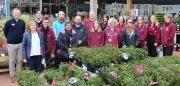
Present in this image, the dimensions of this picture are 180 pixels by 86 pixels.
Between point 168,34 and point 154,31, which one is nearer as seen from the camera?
point 168,34

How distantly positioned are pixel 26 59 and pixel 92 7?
816 centimetres

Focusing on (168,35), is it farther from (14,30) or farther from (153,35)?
(14,30)

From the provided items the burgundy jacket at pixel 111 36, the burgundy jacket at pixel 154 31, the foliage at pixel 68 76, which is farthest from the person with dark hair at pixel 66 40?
the foliage at pixel 68 76

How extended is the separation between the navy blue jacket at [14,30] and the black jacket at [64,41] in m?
0.85

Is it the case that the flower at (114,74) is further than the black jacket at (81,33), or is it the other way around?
the black jacket at (81,33)

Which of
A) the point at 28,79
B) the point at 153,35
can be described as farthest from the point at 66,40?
the point at 28,79

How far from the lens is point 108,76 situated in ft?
19.2

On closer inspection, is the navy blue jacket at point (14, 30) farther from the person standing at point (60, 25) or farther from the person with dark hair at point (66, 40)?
the person standing at point (60, 25)

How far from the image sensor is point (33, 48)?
805 centimetres

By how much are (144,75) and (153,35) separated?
14.9ft

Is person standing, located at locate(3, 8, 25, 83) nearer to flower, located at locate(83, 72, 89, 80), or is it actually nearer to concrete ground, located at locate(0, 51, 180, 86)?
concrete ground, located at locate(0, 51, 180, 86)

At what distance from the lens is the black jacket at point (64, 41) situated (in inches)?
335

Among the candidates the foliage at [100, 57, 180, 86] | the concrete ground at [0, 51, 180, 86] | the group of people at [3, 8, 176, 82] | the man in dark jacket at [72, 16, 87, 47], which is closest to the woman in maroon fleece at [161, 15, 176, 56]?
the group of people at [3, 8, 176, 82]

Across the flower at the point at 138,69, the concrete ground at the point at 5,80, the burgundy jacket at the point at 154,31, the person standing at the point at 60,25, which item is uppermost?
the person standing at the point at 60,25
